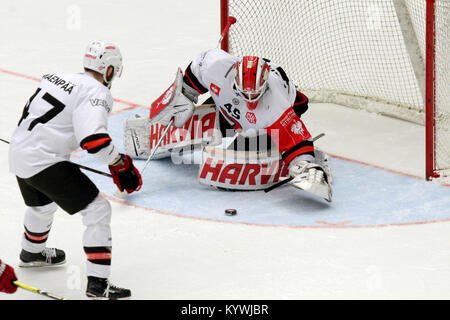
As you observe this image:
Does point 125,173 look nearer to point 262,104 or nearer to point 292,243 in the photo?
point 292,243

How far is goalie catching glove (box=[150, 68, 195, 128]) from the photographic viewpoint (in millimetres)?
6875

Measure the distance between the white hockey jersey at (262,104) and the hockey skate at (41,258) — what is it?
5.48ft

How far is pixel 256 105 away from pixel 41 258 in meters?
1.78

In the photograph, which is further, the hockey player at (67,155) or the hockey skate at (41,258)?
the hockey skate at (41,258)

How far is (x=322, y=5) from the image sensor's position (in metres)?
8.02

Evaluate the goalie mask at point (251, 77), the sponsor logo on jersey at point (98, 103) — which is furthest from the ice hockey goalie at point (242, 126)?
the sponsor logo on jersey at point (98, 103)

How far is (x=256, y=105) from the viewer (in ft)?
21.3

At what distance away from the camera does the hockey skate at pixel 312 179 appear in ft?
20.2

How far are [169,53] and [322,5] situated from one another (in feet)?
8.16

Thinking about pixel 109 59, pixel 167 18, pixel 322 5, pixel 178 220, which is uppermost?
pixel 109 59

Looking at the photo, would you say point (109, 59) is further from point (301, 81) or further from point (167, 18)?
point (167, 18)

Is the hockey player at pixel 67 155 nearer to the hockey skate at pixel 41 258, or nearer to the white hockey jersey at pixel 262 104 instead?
the hockey skate at pixel 41 258

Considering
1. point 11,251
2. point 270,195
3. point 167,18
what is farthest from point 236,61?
point 167,18

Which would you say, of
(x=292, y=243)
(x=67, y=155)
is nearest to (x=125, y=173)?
(x=67, y=155)
